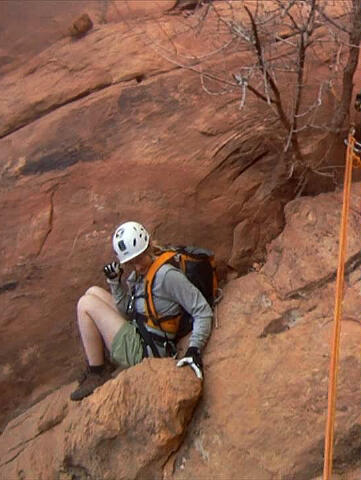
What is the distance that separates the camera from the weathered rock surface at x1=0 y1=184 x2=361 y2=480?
316 centimetres

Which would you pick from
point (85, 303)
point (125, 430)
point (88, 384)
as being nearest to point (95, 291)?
point (85, 303)

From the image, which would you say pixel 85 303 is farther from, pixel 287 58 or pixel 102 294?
pixel 287 58

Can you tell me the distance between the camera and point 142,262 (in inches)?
149

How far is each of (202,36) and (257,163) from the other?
1461 millimetres

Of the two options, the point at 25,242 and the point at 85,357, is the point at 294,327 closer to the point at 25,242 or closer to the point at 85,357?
the point at 85,357

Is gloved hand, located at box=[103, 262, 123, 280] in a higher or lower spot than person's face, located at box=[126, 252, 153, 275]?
lower

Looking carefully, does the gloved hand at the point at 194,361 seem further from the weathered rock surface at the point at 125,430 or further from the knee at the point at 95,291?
the knee at the point at 95,291

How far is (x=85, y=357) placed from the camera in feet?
14.0

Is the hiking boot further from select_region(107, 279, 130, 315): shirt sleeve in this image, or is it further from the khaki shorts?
select_region(107, 279, 130, 315): shirt sleeve

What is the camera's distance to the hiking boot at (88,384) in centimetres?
381

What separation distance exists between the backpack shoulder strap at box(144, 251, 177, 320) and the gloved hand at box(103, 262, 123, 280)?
0.34 meters

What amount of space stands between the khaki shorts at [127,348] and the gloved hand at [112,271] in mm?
349

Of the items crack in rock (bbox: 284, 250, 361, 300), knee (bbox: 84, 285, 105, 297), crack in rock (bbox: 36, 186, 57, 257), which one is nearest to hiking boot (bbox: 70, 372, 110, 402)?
knee (bbox: 84, 285, 105, 297)

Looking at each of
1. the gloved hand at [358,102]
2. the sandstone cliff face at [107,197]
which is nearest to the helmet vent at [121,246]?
the sandstone cliff face at [107,197]
